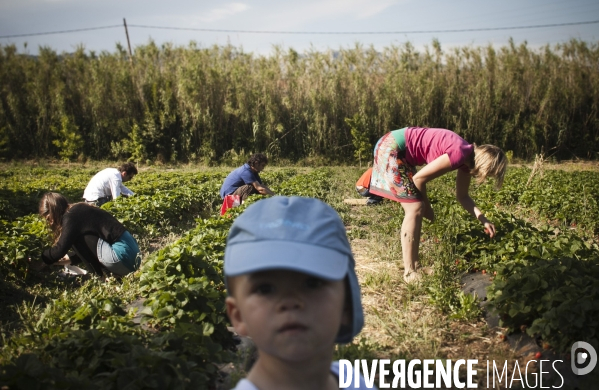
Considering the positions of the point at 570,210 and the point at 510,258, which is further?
the point at 570,210

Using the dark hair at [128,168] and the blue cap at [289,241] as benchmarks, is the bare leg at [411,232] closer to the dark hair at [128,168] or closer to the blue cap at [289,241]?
the blue cap at [289,241]

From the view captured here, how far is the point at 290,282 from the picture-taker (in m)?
1.28

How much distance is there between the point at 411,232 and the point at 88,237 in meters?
3.56

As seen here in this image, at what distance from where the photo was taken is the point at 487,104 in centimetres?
2173

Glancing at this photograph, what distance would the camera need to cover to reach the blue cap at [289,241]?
4.00ft

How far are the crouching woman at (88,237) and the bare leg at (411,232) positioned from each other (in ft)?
9.95

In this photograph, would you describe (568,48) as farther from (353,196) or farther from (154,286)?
(154,286)

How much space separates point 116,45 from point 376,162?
22.2 m

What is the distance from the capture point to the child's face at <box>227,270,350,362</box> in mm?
1244

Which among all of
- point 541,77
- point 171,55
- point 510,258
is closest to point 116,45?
point 171,55

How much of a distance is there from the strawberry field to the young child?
1228 millimetres

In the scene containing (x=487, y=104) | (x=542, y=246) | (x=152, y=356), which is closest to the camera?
(x=152, y=356)

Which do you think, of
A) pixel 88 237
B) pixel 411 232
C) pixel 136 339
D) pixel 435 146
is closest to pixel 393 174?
pixel 435 146

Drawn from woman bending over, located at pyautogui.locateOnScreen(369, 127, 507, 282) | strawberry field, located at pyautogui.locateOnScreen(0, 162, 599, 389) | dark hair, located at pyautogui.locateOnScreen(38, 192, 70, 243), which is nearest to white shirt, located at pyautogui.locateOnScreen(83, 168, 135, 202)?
strawberry field, located at pyautogui.locateOnScreen(0, 162, 599, 389)
